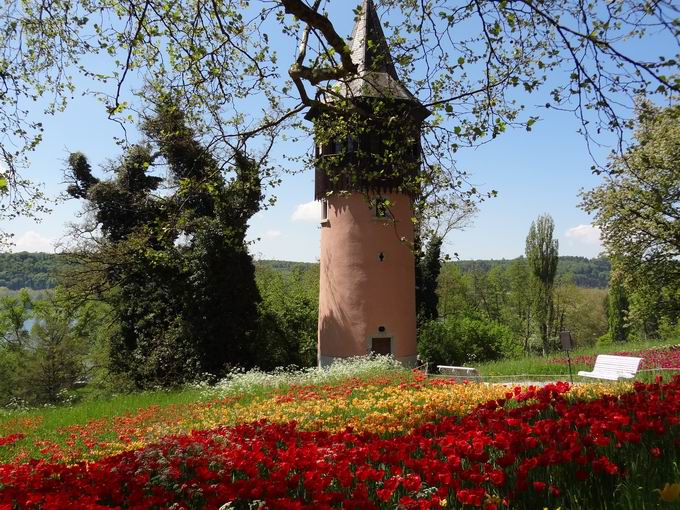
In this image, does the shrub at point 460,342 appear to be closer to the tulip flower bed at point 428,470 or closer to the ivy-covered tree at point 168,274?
the ivy-covered tree at point 168,274

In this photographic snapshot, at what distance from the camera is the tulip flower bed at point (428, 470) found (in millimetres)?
2893

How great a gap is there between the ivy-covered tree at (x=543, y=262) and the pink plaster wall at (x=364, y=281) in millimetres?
27832

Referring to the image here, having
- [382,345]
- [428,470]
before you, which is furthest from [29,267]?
[428,470]

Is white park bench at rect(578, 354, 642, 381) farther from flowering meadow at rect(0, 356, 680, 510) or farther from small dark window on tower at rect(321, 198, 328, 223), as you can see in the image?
small dark window on tower at rect(321, 198, 328, 223)

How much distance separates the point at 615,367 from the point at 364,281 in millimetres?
9520

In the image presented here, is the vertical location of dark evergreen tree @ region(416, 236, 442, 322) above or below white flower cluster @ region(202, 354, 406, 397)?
above

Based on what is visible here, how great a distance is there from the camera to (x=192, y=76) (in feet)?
29.6

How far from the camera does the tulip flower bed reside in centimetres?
289

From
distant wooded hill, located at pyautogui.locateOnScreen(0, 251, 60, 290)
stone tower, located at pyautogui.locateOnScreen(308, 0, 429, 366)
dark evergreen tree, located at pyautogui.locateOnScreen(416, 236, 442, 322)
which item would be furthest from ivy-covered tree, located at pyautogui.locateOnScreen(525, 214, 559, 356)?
distant wooded hill, located at pyautogui.locateOnScreen(0, 251, 60, 290)

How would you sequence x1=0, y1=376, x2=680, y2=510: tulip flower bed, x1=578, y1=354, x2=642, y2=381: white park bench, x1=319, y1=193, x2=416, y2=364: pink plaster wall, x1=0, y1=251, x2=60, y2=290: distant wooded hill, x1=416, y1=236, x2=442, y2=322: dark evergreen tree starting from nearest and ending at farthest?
x1=0, y1=376, x2=680, y2=510: tulip flower bed
x1=578, y1=354, x2=642, y2=381: white park bench
x1=319, y1=193, x2=416, y2=364: pink plaster wall
x1=0, y1=251, x2=60, y2=290: distant wooded hill
x1=416, y1=236, x2=442, y2=322: dark evergreen tree

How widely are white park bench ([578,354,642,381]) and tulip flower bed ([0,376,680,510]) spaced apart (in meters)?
8.89

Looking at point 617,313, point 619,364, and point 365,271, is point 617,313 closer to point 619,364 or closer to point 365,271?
point 365,271

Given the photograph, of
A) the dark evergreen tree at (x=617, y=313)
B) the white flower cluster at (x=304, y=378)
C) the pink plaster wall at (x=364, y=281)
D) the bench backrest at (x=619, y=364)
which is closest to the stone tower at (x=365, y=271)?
the pink plaster wall at (x=364, y=281)

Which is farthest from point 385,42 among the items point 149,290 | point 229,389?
point 149,290
